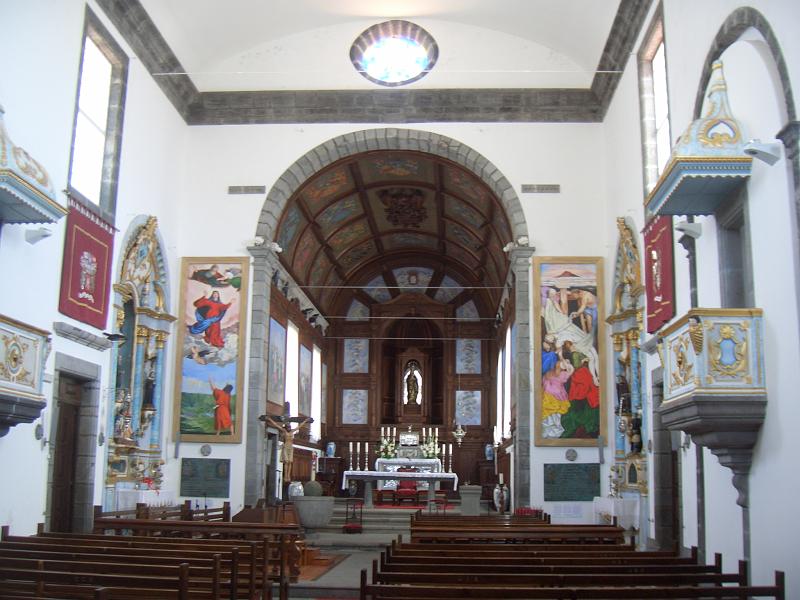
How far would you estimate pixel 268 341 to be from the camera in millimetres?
18484

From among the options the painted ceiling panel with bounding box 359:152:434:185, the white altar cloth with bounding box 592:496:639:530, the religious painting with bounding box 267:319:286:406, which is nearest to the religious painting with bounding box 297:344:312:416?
the religious painting with bounding box 267:319:286:406

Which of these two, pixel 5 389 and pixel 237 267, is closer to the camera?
pixel 5 389

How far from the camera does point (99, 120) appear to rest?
48.6 feet

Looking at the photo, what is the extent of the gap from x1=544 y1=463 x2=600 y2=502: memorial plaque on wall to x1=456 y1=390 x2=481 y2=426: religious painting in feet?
39.9

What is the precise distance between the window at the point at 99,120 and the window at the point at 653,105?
8.70 metres

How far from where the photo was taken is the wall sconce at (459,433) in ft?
87.8

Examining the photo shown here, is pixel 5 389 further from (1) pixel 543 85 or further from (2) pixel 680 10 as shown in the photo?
(1) pixel 543 85

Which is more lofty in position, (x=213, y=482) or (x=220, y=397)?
(x=220, y=397)

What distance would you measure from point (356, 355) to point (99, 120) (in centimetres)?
1639

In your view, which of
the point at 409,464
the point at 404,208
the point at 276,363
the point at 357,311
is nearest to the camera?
the point at 276,363

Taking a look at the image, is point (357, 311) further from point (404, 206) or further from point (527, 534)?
point (527, 534)

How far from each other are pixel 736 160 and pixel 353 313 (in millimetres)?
22045

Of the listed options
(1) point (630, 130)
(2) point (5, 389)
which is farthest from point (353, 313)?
(2) point (5, 389)

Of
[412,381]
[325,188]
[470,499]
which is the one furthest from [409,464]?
[412,381]
